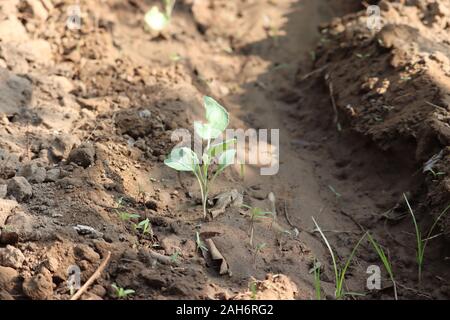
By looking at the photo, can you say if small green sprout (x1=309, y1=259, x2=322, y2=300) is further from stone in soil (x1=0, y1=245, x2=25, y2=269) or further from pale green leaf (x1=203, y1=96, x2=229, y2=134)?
stone in soil (x1=0, y1=245, x2=25, y2=269)

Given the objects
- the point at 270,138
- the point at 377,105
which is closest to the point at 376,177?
the point at 377,105

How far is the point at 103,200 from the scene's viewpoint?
273 centimetres

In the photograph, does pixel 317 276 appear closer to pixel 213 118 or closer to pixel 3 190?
pixel 213 118

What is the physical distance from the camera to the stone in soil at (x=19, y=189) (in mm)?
2641

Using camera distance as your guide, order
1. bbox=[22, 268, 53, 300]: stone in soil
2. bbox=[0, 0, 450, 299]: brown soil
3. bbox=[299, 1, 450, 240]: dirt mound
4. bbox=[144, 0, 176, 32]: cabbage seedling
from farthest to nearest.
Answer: bbox=[144, 0, 176, 32]: cabbage seedling < bbox=[299, 1, 450, 240]: dirt mound < bbox=[0, 0, 450, 299]: brown soil < bbox=[22, 268, 53, 300]: stone in soil

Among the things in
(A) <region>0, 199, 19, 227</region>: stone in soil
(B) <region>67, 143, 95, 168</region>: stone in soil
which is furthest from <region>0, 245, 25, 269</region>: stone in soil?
(B) <region>67, 143, 95, 168</region>: stone in soil

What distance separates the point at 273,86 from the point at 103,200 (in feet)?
5.68

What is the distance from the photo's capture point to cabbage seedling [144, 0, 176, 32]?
4.13m

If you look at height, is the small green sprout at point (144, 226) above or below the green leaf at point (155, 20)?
below

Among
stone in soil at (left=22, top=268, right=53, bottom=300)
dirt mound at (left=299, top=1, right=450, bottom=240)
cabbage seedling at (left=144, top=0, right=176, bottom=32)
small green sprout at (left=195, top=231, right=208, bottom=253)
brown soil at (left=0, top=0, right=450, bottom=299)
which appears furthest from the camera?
cabbage seedling at (left=144, top=0, right=176, bottom=32)

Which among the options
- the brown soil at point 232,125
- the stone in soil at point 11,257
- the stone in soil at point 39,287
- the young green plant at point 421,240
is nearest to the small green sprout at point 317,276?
the brown soil at point 232,125

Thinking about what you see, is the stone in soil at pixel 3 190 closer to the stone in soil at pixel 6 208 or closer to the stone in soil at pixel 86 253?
the stone in soil at pixel 6 208
